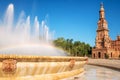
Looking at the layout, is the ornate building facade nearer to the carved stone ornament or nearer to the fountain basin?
the fountain basin

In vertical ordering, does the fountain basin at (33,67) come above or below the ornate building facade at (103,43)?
below

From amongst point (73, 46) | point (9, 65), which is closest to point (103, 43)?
point (73, 46)

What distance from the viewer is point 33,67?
7.97m

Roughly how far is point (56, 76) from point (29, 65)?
225 centimetres

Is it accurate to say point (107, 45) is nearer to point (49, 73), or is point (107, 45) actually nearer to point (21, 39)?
point (21, 39)

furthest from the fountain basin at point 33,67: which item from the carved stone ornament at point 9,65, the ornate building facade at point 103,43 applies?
the ornate building facade at point 103,43

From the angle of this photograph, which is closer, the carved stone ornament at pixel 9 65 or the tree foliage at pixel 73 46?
the carved stone ornament at pixel 9 65

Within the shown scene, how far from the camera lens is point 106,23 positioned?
96.8 m

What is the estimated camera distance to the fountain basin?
23.7 ft

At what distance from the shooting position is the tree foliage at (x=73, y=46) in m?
89.0

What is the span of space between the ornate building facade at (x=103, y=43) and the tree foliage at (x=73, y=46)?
19.5ft

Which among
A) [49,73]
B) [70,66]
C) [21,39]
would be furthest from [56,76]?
[21,39]

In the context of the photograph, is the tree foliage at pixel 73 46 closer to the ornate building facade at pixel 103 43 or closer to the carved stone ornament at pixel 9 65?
the ornate building facade at pixel 103 43

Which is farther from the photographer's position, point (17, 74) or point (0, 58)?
point (17, 74)
